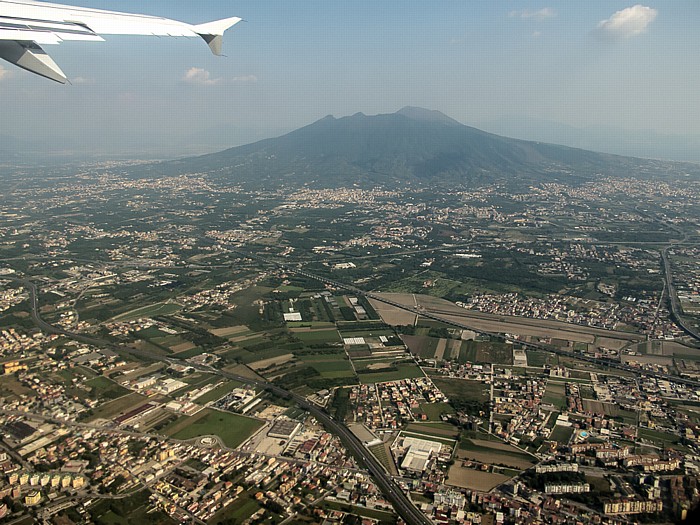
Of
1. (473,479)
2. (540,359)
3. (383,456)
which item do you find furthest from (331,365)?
(540,359)

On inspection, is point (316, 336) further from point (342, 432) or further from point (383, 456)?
point (383, 456)

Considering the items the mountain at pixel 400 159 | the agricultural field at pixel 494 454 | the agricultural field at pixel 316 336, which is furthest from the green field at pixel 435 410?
the mountain at pixel 400 159

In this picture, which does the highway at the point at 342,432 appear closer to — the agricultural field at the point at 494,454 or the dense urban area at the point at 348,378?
the dense urban area at the point at 348,378

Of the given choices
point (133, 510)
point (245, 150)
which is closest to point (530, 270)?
point (133, 510)

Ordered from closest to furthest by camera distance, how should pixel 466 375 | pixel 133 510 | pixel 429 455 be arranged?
1. pixel 133 510
2. pixel 429 455
3. pixel 466 375

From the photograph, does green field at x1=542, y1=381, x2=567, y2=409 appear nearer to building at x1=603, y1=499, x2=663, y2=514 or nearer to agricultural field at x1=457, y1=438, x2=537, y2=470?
agricultural field at x1=457, y1=438, x2=537, y2=470

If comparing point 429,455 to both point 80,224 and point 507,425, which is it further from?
point 80,224
